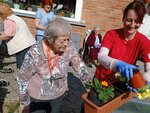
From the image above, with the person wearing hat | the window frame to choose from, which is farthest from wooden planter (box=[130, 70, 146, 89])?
the window frame

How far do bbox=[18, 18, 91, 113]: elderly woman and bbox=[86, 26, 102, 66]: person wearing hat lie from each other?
3.47 metres

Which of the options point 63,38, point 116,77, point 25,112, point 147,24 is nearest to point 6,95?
point 25,112

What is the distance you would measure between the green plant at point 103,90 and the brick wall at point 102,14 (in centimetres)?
461

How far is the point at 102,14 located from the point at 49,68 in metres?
4.32

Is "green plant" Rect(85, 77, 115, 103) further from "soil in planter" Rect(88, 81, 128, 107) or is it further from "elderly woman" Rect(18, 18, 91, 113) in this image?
"elderly woman" Rect(18, 18, 91, 113)

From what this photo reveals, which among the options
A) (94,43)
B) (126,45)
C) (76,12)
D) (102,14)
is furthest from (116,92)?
(76,12)

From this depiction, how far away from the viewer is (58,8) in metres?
7.35

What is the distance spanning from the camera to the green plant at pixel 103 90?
2.26 m

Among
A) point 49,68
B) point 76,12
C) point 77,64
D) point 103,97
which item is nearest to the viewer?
point 103,97

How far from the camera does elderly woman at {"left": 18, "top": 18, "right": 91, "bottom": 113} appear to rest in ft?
8.81

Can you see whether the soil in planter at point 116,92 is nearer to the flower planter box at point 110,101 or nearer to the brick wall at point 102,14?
the flower planter box at point 110,101

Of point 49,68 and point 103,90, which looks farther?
point 49,68

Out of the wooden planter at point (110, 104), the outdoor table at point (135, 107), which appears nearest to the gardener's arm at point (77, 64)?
the wooden planter at point (110, 104)

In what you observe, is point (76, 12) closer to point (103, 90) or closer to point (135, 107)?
point (103, 90)
